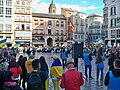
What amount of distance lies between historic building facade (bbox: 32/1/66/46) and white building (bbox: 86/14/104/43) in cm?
1566

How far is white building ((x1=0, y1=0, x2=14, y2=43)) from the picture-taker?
7125 centimetres

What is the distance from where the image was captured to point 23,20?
77.0 meters

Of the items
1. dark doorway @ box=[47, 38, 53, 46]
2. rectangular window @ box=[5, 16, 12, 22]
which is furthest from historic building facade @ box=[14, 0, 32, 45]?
dark doorway @ box=[47, 38, 53, 46]

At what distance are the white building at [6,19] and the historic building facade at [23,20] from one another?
3.14m

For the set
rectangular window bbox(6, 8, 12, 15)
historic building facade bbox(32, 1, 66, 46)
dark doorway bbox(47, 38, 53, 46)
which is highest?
rectangular window bbox(6, 8, 12, 15)

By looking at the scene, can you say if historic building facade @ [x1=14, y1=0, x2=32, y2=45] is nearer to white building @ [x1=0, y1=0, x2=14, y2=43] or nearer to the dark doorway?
white building @ [x1=0, y1=0, x2=14, y2=43]

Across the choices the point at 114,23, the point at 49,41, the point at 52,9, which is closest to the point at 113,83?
the point at 114,23

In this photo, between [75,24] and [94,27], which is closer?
[75,24]

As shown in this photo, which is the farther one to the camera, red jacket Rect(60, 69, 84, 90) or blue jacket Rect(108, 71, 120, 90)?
red jacket Rect(60, 69, 84, 90)

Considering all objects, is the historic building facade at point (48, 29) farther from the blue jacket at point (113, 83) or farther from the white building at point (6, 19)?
the blue jacket at point (113, 83)

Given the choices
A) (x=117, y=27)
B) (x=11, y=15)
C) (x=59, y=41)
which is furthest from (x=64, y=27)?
(x=117, y=27)

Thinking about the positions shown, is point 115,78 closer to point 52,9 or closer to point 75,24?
point 75,24

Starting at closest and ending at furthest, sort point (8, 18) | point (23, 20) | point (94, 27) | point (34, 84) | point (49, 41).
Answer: point (34, 84) → point (8, 18) → point (23, 20) → point (49, 41) → point (94, 27)

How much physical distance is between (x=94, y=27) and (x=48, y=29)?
80.5ft
